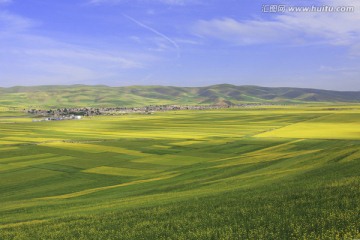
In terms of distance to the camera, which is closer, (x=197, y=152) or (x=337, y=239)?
(x=337, y=239)

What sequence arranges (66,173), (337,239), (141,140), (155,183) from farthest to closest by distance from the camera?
(141,140)
(66,173)
(155,183)
(337,239)

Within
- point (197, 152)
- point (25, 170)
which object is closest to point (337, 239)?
point (25, 170)

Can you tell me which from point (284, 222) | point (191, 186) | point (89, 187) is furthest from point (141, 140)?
point (284, 222)

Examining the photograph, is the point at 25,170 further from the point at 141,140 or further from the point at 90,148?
the point at 141,140

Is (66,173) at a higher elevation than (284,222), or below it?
below

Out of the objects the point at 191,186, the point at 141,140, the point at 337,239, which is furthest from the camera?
the point at 141,140

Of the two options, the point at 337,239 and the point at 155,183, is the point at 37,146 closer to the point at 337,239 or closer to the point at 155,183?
the point at 155,183

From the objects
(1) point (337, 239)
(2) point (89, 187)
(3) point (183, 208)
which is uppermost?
(1) point (337, 239)

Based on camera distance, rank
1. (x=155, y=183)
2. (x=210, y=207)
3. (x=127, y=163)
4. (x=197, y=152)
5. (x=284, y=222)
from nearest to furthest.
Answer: (x=284, y=222), (x=210, y=207), (x=155, y=183), (x=127, y=163), (x=197, y=152)

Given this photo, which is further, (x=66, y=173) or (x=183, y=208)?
(x=66, y=173)

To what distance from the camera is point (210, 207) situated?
2417 centimetres

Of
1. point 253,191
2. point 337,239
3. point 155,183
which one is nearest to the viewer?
point 337,239

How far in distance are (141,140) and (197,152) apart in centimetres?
2635

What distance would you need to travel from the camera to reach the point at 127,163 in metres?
64.4
